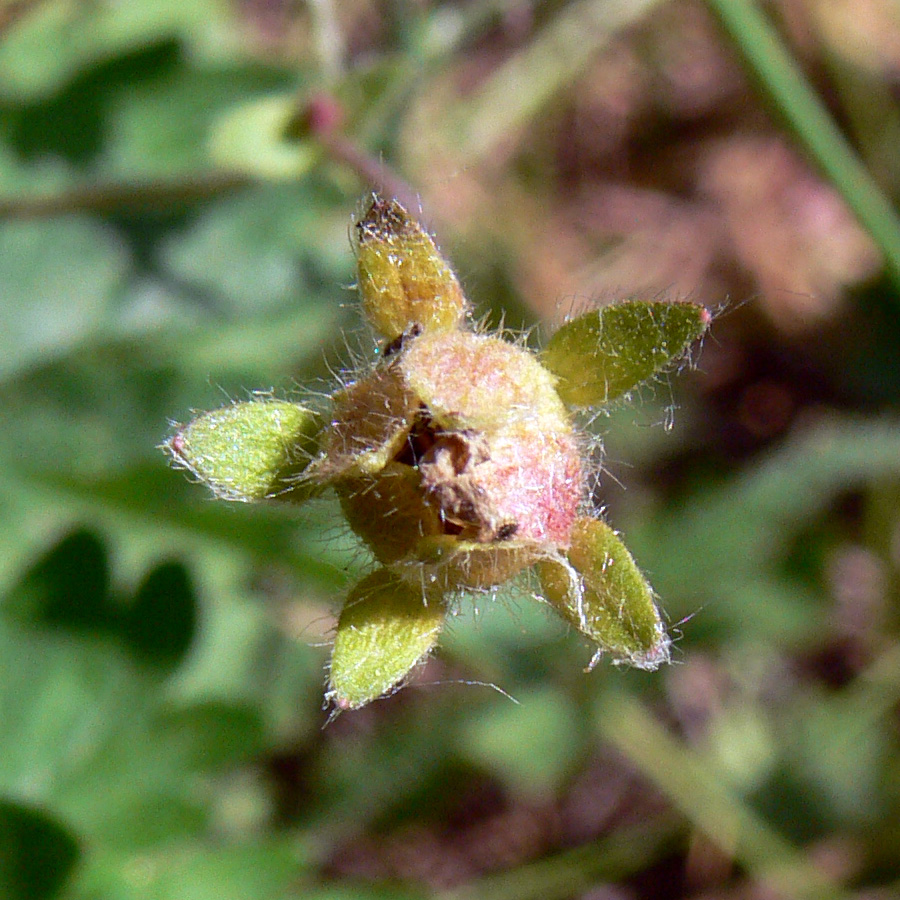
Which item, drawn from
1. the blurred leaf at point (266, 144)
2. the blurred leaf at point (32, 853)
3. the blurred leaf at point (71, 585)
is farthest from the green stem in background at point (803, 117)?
the blurred leaf at point (32, 853)

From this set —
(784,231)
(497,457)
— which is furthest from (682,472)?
(497,457)

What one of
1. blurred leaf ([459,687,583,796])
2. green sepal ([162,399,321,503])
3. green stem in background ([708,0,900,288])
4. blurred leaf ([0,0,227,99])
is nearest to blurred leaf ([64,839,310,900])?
green sepal ([162,399,321,503])

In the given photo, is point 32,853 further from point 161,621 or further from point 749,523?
point 749,523

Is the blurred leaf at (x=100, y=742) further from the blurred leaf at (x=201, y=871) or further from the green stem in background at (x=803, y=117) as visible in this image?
the green stem in background at (x=803, y=117)

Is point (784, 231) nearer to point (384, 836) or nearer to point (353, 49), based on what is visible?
point (353, 49)

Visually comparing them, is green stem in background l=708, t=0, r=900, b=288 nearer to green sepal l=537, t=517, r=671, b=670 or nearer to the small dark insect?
the small dark insect

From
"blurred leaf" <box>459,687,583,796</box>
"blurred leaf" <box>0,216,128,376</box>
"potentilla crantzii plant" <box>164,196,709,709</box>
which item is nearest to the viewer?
"potentilla crantzii plant" <box>164,196,709,709</box>

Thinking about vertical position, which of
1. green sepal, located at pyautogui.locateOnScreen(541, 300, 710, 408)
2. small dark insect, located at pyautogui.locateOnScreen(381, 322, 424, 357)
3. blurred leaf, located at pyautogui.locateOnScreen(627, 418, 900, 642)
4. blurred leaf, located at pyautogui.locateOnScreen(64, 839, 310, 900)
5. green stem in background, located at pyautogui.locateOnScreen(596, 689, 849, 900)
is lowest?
green stem in background, located at pyautogui.locateOnScreen(596, 689, 849, 900)

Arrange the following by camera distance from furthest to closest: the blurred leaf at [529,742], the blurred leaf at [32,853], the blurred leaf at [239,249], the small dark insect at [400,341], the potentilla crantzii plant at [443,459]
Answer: the blurred leaf at [529,742] < the blurred leaf at [239,249] < the blurred leaf at [32,853] < the small dark insect at [400,341] < the potentilla crantzii plant at [443,459]
